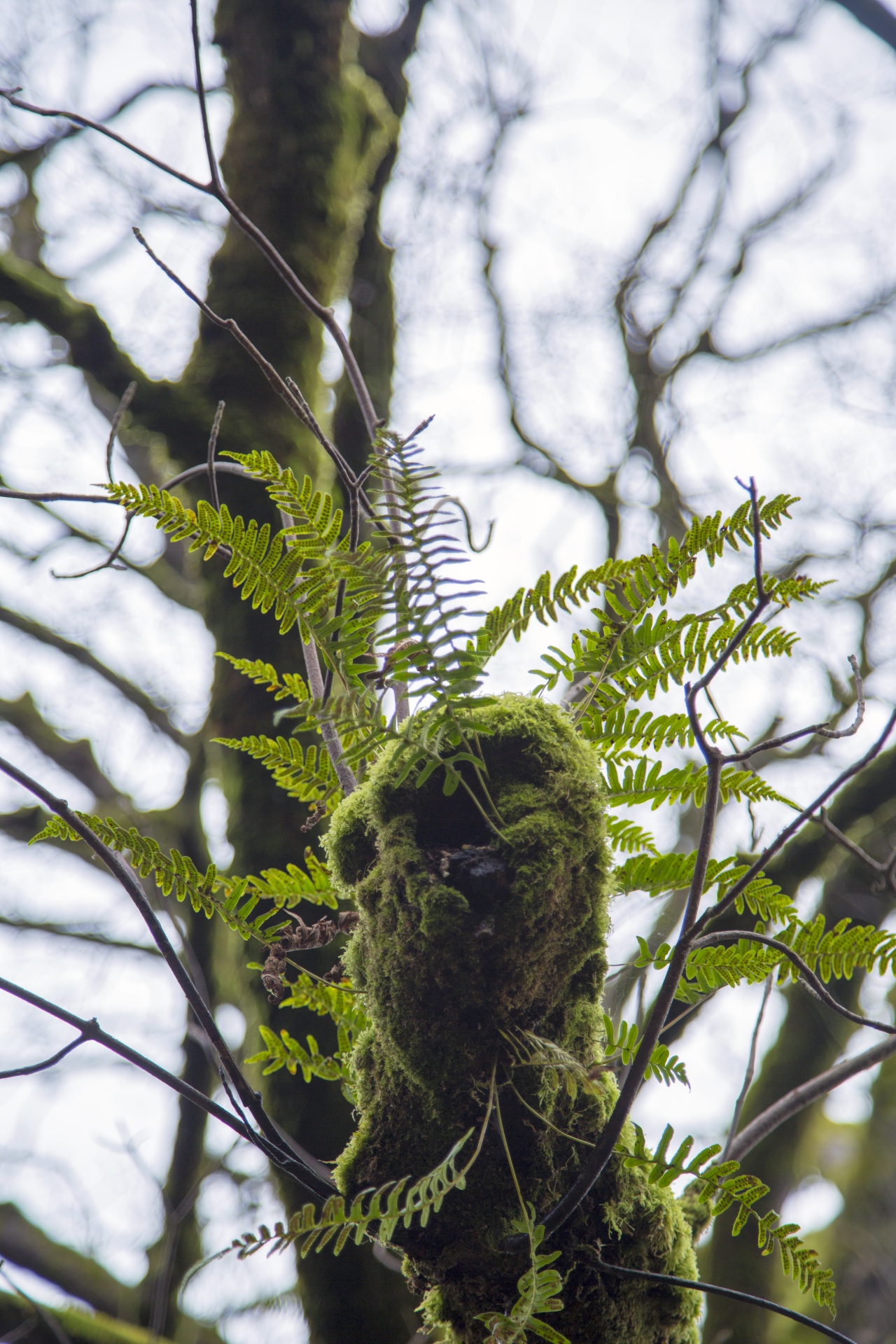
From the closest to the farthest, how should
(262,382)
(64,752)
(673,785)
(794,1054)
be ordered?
(673,785)
(262,382)
(794,1054)
(64,752)

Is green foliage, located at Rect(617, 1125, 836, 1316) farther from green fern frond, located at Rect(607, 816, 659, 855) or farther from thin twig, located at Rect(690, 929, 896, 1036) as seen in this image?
green fern frond, located at Rect(607, 816, 659, 855)

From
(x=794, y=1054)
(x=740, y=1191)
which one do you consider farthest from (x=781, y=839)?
(x=794, y=1054)

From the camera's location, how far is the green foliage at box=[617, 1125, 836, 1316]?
0.87m

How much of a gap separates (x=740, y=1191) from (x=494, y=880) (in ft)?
1.54

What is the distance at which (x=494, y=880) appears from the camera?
84 centimetres

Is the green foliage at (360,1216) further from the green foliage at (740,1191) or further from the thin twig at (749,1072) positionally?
the thin twig at (749,1072)

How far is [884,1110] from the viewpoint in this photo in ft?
15.9

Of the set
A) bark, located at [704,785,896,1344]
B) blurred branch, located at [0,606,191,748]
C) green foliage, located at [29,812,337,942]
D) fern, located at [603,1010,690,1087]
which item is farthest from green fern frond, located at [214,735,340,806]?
blurred branch, located at [0,606,191,748]

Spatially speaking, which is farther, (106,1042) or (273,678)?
(273,678)

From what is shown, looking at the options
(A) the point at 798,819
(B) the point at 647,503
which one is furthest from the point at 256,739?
(B) the point at 647,503

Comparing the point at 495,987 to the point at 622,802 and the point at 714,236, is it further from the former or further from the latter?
the point at 714,236

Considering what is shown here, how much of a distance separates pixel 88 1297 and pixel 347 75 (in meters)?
4.36

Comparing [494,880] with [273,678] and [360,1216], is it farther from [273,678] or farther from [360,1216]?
[273,678]

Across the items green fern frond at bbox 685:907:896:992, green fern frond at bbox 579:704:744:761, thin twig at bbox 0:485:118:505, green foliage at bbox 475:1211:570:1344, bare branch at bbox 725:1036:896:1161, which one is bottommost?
green foliage at bbox 475:1211:570:1344
